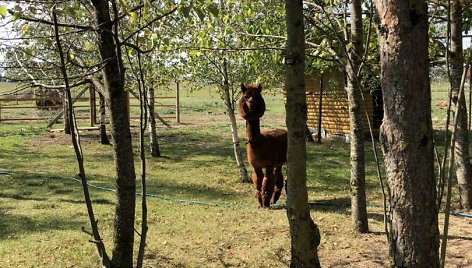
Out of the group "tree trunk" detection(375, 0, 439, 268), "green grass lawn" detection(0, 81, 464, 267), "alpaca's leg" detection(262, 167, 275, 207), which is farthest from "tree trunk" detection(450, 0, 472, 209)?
"tree trunk" detection(375, 0, 439, 268)

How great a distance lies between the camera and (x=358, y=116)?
18.0 feet

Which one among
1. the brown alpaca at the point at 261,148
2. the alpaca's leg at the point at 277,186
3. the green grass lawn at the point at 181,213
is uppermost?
the brown alpaca at the point at 261,148

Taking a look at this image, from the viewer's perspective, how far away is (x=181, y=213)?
23.9 feet

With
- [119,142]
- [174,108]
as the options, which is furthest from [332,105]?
[174,108]

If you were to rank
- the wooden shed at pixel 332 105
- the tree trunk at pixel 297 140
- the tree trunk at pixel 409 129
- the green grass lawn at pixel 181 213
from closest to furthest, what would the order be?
the tree trunk at pixel 409 129 → the tree trunk at pixel 297 140 → the green grass lawn at pixel 181 213 → the wooden shed at pixel 332 105

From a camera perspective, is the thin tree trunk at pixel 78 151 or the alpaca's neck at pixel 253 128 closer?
the thin tree trunk at pixel 78 151

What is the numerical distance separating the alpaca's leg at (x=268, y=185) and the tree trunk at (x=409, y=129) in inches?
225

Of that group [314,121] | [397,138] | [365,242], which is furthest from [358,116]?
[314,121]

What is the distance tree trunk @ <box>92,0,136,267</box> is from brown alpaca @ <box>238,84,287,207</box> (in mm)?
3650

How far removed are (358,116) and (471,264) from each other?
6.52 feet

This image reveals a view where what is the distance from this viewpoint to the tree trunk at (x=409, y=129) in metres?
1.58

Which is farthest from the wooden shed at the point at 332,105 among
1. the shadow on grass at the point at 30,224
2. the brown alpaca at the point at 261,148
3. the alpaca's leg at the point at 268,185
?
the shadow on grass at the point at 30,224

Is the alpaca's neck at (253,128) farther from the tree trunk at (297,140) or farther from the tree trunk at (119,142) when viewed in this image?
the tree trunk at (297,140)

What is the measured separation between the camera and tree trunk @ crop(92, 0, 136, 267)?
3264 millimetres
